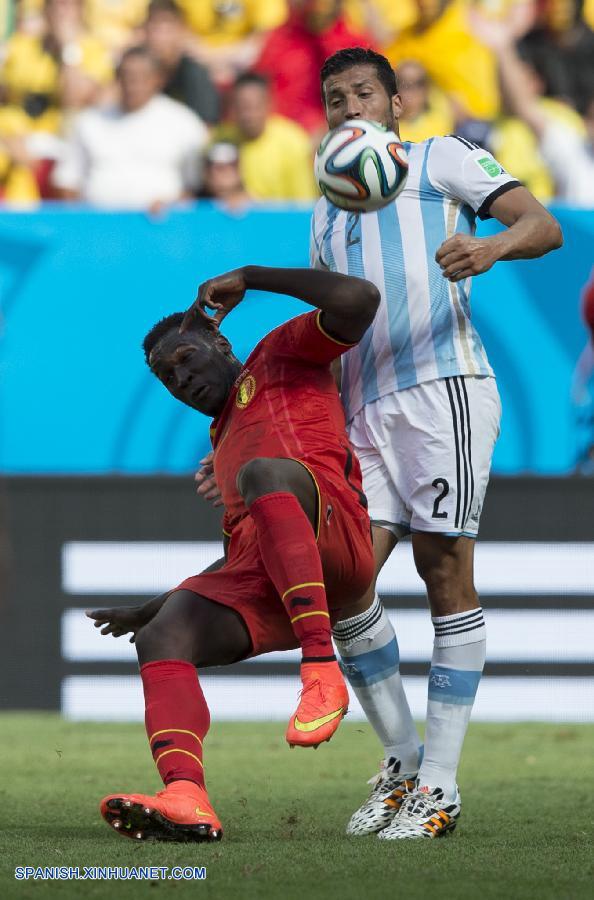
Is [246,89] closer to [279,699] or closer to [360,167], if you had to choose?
[279,699]

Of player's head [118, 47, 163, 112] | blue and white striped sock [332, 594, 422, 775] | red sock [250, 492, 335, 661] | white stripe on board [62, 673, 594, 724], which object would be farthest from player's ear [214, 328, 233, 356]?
player's head [118, 47, 163, 112]

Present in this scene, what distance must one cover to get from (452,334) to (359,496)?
2.08 feet

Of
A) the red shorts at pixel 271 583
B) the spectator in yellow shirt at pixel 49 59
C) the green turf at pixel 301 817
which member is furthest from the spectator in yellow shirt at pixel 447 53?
the red shorts at pixel 271 583

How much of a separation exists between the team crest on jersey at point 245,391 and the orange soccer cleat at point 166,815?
1077mm

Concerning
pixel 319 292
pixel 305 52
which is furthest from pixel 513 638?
pixel 305 52

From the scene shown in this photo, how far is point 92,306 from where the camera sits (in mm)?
8320

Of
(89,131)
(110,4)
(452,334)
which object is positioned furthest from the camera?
(110,4)

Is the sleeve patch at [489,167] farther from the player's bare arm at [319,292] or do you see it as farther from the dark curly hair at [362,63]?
the player's bare arm at [319,292]

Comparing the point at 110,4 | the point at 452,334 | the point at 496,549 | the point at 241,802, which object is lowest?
the point at 241,802

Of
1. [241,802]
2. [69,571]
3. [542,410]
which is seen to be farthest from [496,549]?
[241,802]

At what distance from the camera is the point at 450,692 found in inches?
173

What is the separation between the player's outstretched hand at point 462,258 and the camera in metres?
3.87

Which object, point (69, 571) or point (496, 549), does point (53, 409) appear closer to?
point (69, 571)

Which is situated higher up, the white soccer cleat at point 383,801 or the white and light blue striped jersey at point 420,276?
the white and light blue striped jersey at point 420,276
